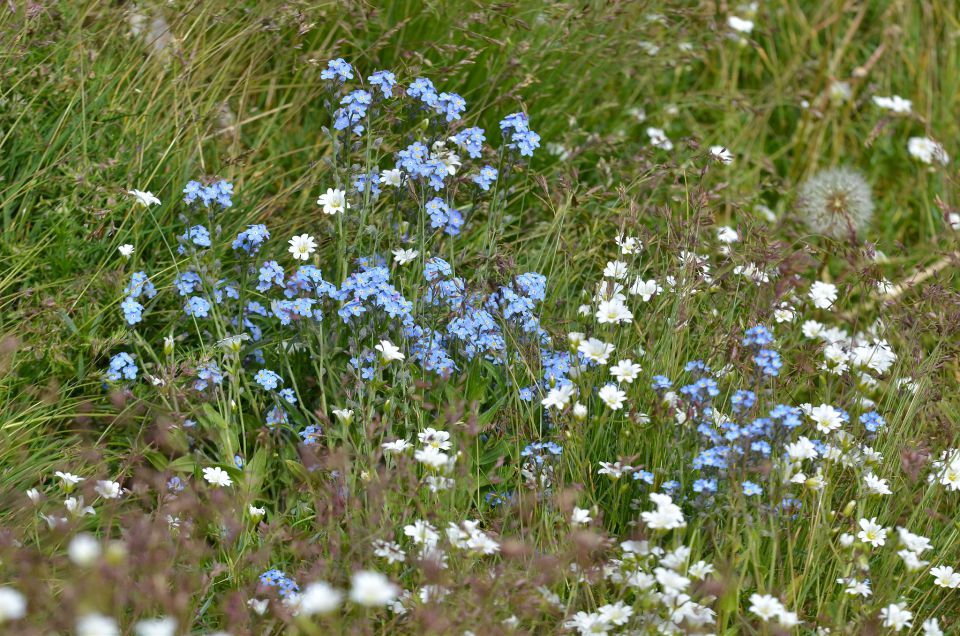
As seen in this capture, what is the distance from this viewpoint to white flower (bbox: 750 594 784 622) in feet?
7.81

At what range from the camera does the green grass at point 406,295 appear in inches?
105

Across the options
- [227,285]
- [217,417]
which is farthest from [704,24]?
→ [217,417]

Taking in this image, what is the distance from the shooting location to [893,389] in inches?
123

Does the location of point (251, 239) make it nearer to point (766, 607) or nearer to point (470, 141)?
point (470, 141)

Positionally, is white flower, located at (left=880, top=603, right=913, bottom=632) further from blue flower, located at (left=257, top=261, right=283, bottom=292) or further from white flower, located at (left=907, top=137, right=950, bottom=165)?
white flower, located at (left=907, top=137, right=950, bottom=165)

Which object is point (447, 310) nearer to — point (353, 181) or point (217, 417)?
point (353, 181)

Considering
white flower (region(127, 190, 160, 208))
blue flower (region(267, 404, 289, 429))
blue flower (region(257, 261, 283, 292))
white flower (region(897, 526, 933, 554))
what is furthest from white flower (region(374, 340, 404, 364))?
white flower (region(897, 526, 933, 554))

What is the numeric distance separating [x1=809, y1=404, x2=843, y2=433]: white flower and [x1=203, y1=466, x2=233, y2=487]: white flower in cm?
156

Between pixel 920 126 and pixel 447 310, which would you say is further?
pixel 920 126

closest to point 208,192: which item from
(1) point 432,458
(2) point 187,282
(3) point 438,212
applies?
(2) point 187,282

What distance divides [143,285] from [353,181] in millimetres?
770

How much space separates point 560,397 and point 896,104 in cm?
305

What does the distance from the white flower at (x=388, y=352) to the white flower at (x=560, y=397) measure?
41 cm

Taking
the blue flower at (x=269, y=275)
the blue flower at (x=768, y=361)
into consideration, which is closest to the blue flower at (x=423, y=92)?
the blue flower at (x=269, y=275)
